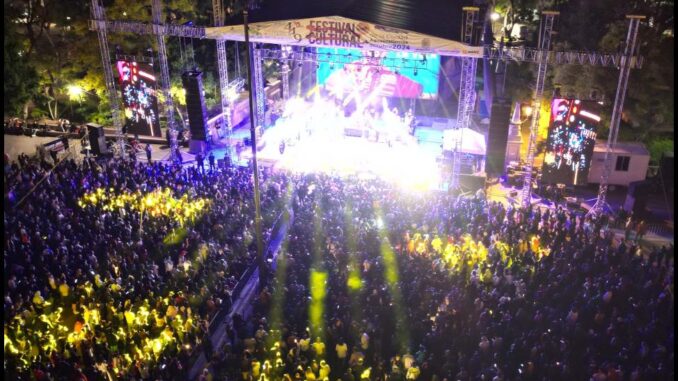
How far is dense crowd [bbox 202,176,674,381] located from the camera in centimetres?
902

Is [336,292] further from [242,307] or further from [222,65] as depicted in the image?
[222,65]

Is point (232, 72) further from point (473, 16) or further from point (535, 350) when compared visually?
point (535, 350)

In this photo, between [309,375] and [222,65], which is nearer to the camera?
[309,375]

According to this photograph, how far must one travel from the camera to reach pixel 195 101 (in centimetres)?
1873

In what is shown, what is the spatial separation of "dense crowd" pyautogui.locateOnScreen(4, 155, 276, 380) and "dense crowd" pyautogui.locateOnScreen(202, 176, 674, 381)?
A: 1233 millimetres

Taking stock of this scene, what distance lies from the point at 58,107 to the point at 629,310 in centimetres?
2629

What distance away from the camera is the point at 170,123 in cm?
1922

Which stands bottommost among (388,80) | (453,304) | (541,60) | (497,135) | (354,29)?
(453,304)

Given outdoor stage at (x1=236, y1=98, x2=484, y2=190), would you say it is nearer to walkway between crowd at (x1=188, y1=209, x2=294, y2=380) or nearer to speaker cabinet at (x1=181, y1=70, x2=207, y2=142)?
speaker cabinet at (x1=181, y1=70, x2=207, y2=142)

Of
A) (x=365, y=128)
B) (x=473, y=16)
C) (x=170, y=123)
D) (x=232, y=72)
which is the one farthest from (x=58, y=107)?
(x=473, y=16)

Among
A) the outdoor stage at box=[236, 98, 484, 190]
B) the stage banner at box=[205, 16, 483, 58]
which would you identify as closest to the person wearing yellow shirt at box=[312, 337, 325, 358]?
the outdoor stage at box=[236, 98, 484, 190]

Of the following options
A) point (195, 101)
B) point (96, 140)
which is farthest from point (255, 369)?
point (96, 140)

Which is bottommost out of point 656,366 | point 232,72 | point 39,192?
point 656,366

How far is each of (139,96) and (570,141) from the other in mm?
14131
